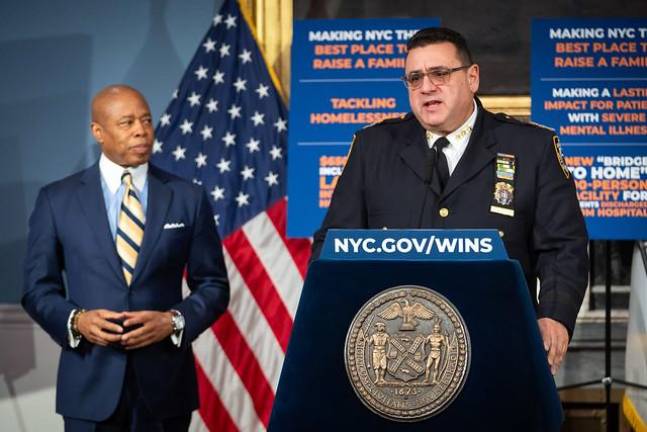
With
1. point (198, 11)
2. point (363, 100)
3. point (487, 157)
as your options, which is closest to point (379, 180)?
point (487, 157)

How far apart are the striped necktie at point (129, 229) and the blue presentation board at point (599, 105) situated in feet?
6.62

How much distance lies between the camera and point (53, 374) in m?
5.08

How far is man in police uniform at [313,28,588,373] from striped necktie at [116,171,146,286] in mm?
1120

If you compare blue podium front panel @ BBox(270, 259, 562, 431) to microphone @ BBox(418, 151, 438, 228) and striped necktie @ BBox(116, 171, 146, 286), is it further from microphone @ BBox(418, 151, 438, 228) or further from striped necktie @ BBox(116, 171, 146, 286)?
striped necktie @ BBox(116, 171, 146, 286)

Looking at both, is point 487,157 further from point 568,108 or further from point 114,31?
point 114,31

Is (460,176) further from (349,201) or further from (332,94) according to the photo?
(332,94)

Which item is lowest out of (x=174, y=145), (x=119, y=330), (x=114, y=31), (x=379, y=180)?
(x=119, y=330)

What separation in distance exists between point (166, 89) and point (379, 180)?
2868mm

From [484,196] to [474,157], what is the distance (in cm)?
11

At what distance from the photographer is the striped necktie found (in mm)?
3473

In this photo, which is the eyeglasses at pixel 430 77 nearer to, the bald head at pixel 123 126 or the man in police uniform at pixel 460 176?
the man in police uniform at pixel 460 176

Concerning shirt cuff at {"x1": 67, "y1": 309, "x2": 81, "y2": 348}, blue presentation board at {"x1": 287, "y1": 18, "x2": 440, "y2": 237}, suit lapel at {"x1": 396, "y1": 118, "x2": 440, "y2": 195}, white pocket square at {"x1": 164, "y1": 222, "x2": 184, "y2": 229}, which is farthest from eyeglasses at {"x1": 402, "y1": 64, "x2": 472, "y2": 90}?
blue presentation board at {"x1": 287, "y1": 18, "x2": 440, "y2": 237}

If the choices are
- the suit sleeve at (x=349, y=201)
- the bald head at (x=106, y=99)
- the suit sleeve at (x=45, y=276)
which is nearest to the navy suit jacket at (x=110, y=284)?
the suit sleeve at (x=45, y=276)

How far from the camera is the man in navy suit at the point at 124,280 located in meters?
3.35
